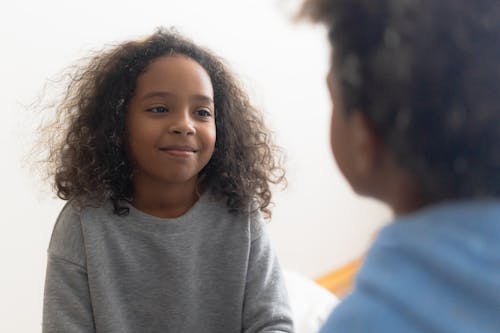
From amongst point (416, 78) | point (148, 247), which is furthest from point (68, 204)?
point (416, 78)

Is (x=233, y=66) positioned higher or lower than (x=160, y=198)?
higher

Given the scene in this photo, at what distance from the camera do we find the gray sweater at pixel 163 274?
893mm

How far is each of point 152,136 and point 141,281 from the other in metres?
0.22

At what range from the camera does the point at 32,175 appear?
1.25 m

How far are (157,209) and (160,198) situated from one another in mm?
19

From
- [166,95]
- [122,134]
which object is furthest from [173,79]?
[122,134]

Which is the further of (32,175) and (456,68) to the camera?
(32,175)

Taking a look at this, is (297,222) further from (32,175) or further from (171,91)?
(171,91)

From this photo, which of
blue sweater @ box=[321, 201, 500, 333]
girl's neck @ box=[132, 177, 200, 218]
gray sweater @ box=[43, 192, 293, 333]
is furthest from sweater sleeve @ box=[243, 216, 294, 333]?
blue sweater @ box=[321, 201, 500, 333]

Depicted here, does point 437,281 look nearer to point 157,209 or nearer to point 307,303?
point 157,209

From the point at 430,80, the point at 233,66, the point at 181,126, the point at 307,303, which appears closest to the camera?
the point at 430,80

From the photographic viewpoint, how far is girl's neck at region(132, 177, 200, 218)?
0.94 metres

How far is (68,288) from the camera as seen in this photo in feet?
2.91

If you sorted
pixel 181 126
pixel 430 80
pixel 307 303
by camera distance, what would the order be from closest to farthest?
pixel 430 80
pixel 181 126
pixel 307 303
